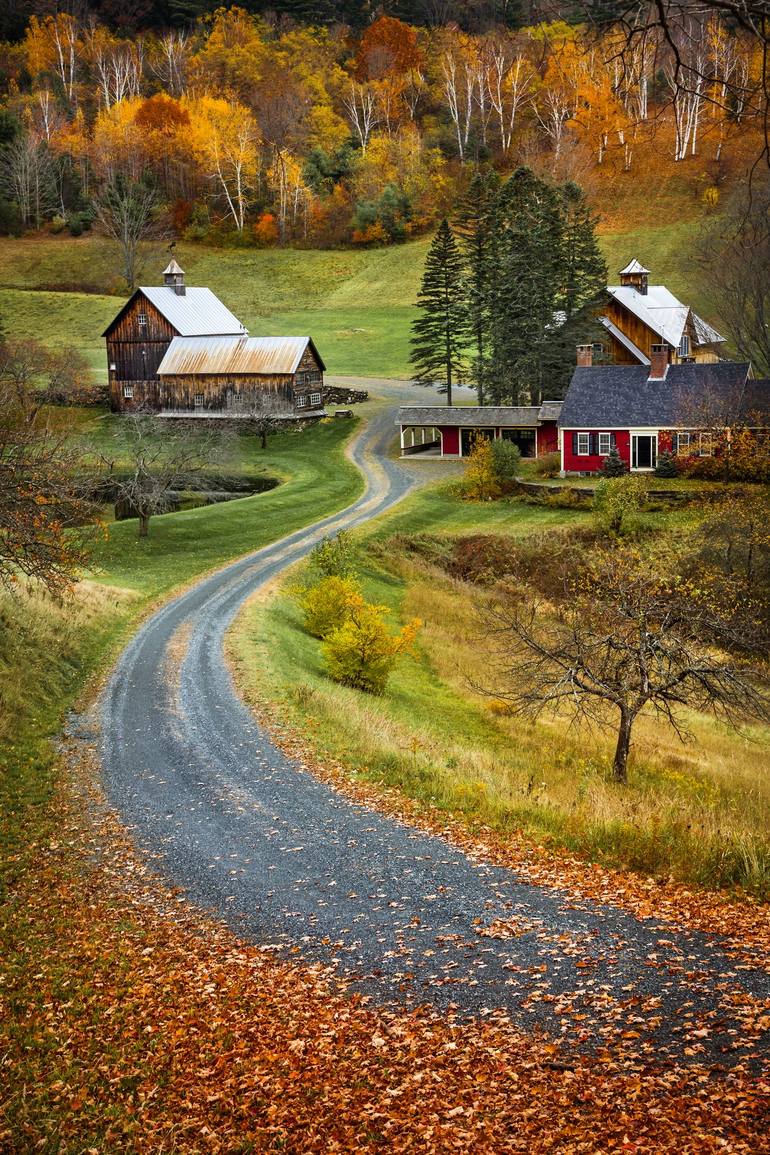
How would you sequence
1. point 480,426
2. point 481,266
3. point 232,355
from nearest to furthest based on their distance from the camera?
point 480,426, point 481,266, point 232,355

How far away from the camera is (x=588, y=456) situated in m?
55.3

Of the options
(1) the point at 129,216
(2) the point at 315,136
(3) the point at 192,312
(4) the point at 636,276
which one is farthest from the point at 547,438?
(2) the point at 315,136

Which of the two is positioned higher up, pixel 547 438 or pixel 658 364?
pixel 658 364

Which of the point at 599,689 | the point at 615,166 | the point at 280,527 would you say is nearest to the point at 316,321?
the point at 615,166

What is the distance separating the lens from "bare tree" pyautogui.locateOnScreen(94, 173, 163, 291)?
98.3 meters

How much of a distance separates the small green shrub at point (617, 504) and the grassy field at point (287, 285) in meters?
39.8

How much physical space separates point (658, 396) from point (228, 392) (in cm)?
3197

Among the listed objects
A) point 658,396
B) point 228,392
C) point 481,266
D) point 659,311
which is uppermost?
point 481,266

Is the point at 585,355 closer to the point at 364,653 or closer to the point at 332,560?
the point at 332,560

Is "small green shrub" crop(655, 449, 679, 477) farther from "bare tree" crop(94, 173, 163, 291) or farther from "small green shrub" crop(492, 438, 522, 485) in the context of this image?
"bare tree" crop(94, 173, 163, 291)

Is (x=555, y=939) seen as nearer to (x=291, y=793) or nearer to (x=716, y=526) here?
(x=291, y=793)

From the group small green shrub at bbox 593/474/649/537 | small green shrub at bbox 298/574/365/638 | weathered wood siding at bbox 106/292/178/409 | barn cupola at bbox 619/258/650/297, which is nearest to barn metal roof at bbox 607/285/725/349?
barn cupola at bbox 619/258/650/297

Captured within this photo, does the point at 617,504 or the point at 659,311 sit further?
the point at 659,311

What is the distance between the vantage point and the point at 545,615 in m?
36.9
